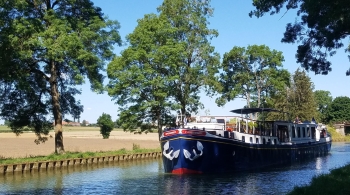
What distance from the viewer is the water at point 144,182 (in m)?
23.5

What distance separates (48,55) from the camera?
111 feet

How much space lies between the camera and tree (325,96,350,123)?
126250mm

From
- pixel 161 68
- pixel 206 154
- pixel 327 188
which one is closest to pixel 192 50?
pixel 161 68

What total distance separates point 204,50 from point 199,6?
20.9 feet

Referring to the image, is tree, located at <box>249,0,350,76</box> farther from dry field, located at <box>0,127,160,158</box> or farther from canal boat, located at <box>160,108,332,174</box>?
dry field, located at <box>0,127,160,158</box>

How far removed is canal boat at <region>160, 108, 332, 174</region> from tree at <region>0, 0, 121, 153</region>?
10.4 m

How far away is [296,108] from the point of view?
291 ft

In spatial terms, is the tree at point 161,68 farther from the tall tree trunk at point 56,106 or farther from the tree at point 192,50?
the tall tree trunk at point 56,106

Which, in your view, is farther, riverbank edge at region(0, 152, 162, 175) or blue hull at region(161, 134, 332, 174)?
riverbank edge at region(0, 152, 162, 175)

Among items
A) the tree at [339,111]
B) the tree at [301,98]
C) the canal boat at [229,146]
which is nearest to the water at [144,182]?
the canal boat at [229,146]

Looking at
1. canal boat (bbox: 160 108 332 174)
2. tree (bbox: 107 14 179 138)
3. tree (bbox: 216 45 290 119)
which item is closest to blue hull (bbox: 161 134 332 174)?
canal boat (bbox: 160 108 332 174)

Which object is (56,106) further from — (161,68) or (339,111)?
(339,111)

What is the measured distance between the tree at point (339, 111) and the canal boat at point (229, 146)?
87.3m

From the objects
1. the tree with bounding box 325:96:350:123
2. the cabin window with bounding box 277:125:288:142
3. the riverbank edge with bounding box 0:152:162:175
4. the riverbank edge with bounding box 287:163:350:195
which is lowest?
the riverbank edge with bounding box 0:152:162:175
